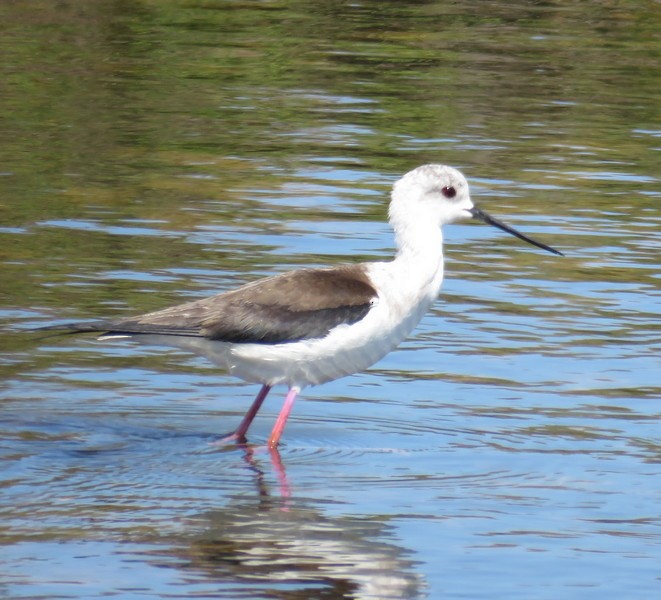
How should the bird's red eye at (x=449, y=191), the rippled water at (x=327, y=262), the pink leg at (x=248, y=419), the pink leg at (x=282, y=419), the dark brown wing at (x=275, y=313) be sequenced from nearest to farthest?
the rippled water at (x=327, y=262) → the dark brown wing at (x=275, y=313) → the pink leg at (x=282, y=419) → the pink leg at (x=248, y=419) → the bird's red eye at (x=449, y=191)

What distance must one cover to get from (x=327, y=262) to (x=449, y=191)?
2978mm

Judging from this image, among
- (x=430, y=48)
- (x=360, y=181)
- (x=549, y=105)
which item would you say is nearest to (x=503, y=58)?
(x=430, y=48)

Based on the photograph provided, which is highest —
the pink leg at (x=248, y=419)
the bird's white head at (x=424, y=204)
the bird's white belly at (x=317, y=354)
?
the bird's white head at (x=424, y=204)

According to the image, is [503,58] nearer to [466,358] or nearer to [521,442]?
[466,358]

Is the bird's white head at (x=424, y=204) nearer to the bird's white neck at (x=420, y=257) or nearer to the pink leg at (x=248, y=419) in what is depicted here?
A: the bird's white neck at (x=420, y=257)

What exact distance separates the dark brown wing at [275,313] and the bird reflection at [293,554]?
3.35ft

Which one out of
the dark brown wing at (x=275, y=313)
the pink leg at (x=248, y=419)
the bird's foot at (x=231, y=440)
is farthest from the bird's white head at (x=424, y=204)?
the bird's foot at (x=231, y=440)

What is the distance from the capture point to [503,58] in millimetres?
21609

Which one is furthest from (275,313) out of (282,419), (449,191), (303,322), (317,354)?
(449,191)

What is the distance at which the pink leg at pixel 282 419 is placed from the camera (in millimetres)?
8938

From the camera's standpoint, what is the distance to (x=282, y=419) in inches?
353

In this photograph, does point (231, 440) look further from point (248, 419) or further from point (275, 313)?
point (275, 313)

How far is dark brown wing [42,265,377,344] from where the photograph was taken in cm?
877

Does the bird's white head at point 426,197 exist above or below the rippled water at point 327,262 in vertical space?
above
